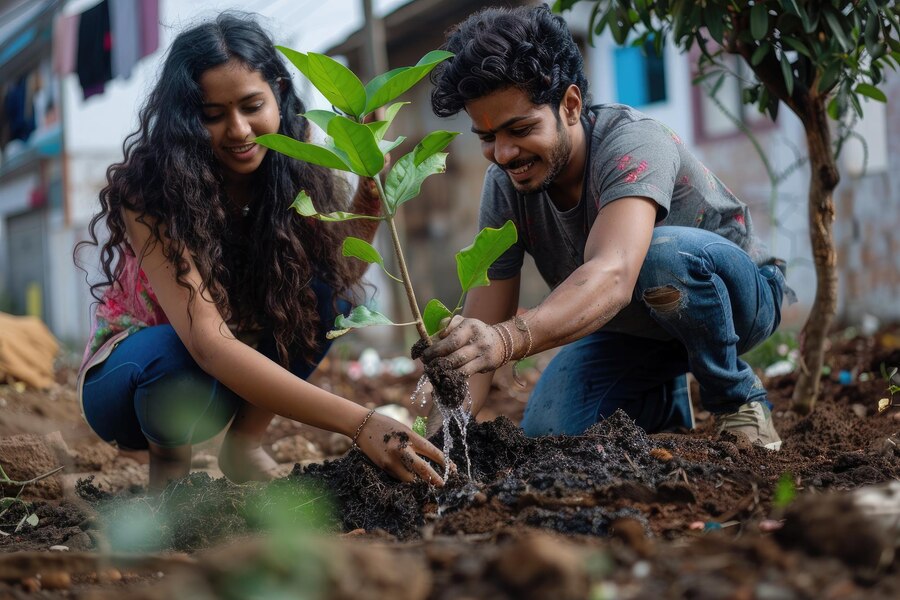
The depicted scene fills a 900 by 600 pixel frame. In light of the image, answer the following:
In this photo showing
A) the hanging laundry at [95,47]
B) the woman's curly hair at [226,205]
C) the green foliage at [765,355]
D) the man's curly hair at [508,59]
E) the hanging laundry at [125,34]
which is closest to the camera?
the man's curly hair at [508,59]

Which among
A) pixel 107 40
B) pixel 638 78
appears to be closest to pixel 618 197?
pixel 638 78

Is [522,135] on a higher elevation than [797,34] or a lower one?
lower

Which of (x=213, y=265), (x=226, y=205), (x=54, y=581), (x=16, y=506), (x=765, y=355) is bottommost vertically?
(x=765, y=355)

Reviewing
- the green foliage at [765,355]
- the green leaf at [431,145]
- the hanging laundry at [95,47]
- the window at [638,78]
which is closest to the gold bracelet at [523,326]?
the green leaf at [431,145]

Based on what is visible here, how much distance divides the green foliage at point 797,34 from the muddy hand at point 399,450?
142 cm

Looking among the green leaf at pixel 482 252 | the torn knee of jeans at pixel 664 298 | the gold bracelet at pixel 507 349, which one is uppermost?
the green leaf at pixel 482 252

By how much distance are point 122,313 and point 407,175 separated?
1207 millimetres

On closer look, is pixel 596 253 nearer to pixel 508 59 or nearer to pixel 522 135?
pixel 522 135

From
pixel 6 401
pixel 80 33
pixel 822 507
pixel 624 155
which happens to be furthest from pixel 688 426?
pixel 80 33

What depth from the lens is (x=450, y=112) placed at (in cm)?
234

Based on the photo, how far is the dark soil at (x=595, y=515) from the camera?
101 cm

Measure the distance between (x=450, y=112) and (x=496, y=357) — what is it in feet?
2.79

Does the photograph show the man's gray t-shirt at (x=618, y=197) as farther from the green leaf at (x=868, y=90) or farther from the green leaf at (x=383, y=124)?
the green leaf at (x=383, y=124)

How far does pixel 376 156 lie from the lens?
1762mm
